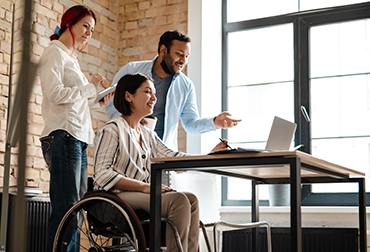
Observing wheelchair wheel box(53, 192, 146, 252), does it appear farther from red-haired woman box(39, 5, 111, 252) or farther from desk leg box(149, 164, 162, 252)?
red-haired woman box(39, 5, 111, 252)

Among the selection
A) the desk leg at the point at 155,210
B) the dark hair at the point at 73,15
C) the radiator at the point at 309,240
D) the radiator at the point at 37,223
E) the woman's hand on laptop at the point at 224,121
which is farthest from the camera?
the radiator at the point at 309,240

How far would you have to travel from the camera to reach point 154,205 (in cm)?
172

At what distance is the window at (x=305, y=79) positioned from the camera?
3535 mm

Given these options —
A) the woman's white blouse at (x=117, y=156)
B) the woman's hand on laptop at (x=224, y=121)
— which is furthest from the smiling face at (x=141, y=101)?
the woman's hand on laptop at (x=224, y=121)

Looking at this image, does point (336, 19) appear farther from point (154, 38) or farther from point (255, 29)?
point (154, 38)

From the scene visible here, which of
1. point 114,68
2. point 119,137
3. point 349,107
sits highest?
point 114,68

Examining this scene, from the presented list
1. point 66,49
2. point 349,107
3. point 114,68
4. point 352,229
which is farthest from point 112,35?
point 352,229

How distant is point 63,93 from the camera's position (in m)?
2.35

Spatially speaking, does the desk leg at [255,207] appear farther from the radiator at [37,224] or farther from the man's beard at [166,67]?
the radiator at [37,224]

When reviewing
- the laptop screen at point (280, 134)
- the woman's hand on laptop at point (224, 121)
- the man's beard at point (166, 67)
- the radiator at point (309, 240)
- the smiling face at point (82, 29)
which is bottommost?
the radiator at point (309, 240)

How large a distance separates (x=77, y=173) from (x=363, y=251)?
151cm

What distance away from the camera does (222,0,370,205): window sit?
3.54 metres

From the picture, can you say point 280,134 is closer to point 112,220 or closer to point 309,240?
point 112,220

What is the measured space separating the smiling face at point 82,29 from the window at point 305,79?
1.74m
